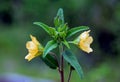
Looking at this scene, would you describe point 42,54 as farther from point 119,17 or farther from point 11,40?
point 11,40

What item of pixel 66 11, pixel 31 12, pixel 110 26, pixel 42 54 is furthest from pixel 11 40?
pixel 42 54

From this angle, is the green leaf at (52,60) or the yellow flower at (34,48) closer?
the yellow flower at (34,48)

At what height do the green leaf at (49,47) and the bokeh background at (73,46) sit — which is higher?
the bokeh background at (73,46)

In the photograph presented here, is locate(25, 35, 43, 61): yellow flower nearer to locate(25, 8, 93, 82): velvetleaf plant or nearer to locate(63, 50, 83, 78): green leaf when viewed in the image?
locate(25, 8, 93, 82): velvetleaf plant

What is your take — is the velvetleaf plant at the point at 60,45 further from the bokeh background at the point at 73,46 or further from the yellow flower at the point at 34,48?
the bokeh background at the point at 73,46

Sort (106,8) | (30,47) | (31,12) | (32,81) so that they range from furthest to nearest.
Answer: (31,12), (106,8), (32,81), (30,47)

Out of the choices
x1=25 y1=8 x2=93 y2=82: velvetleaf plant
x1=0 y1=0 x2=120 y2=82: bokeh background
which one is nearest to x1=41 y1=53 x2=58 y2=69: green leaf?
x1=25 y1=8 x2=93 y2=82: velvetleaf plant

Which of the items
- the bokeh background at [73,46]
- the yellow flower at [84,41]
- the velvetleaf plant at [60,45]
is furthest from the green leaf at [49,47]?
the bokeh background at [73,46]

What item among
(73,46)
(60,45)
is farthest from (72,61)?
(73,46)

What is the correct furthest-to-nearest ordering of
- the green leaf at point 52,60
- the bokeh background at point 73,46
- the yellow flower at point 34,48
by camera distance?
1. the bokeh background at point 73,46
2. the green leaf at point 52,60
3. the yellow flower at point 34,48
